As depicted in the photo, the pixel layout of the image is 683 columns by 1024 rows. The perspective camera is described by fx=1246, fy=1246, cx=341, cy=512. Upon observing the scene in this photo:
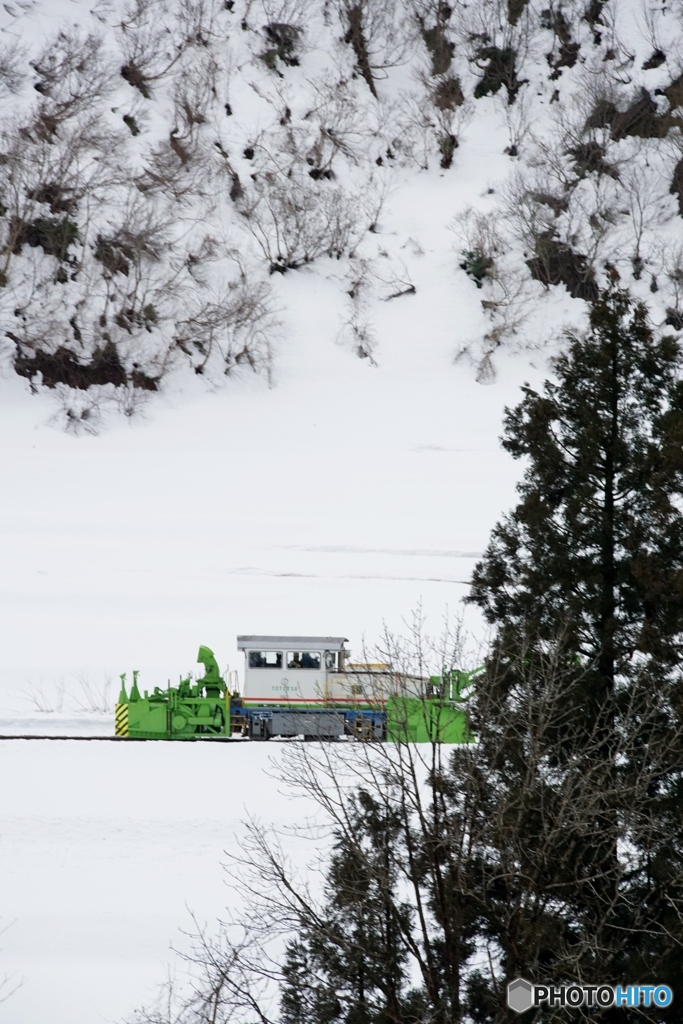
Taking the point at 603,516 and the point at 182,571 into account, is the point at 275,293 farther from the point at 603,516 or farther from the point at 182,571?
the point at 603,516

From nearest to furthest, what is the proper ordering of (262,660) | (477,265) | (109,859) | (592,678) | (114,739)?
(592,678)
(109,859)
(114,739)
(262,660)
(477,265)

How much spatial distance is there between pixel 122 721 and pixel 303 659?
3.73m

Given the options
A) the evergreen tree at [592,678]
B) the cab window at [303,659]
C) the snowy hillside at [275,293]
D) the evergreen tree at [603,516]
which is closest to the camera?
the evergreen tree at [592,678]

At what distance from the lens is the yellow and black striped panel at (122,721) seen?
24062 millimetres

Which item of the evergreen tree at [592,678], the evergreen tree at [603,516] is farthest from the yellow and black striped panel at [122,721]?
the evergreen tree at [592,678]

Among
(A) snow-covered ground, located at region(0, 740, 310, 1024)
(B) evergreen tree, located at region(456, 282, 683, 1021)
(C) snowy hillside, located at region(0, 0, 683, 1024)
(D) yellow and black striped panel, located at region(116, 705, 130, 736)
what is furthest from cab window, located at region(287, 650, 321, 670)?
(B) evergreen tree, located at region(456, 282, 683, 1021)

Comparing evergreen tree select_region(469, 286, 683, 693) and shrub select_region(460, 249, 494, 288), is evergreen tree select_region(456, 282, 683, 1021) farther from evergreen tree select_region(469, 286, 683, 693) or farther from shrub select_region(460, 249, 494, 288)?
shrub select_region(460, 249, 494, 288)

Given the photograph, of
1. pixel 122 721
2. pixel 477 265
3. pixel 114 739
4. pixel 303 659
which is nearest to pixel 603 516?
pixel 303 659

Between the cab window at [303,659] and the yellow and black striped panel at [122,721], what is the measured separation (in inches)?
131

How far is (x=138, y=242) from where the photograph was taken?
56594 mm

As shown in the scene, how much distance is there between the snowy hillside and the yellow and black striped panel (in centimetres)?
127

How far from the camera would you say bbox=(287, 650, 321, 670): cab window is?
2384 cm

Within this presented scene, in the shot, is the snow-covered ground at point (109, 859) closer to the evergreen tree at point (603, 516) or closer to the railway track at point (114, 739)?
the railway track at point (114, 739)

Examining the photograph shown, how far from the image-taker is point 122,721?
79.2ft
